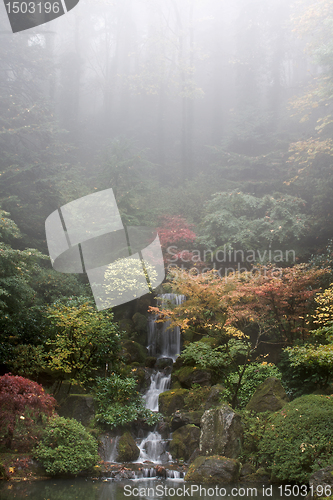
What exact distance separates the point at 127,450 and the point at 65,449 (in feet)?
5.42

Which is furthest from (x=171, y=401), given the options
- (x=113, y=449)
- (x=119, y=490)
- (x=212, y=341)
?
(x=119, y=490)

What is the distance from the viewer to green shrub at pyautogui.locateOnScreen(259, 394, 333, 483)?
5.27 m

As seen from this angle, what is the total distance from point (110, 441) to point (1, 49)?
20.1 meters

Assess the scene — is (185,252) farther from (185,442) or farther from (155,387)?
(185,442)

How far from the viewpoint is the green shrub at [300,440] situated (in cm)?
527

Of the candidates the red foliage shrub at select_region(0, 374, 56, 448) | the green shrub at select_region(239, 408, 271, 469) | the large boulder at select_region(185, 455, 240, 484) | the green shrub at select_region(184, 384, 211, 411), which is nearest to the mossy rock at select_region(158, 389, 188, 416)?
the green shrub at select_region(184, 384, 211, 411)

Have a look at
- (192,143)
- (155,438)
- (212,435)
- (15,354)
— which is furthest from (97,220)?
(192,143)

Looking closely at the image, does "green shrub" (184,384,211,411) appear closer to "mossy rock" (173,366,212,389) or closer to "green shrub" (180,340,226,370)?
"mossy rock" (173,366,212,389)

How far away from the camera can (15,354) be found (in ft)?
24.2

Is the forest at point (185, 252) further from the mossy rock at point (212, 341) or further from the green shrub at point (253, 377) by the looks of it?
the mossy rock at point (212, 341)

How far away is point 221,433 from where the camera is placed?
6.48 meters

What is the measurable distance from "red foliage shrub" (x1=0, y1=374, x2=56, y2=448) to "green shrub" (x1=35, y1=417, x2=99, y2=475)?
1.29 ft

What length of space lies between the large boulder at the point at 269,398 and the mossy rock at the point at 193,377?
5.16 ft

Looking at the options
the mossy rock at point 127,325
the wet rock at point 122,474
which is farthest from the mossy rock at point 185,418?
the mossy rock at point 127,325
